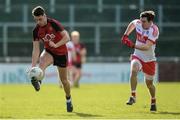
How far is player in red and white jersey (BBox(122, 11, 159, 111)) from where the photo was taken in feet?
49.8

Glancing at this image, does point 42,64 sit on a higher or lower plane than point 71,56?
higher

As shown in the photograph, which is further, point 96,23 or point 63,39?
point 96,23

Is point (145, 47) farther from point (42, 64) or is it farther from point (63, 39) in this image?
point (42, 64)

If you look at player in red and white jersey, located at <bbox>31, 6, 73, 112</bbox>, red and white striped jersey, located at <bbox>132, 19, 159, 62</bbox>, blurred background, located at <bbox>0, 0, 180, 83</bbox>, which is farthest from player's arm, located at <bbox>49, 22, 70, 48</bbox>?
blurred background, located at <bbox>0, 0, 180, 83</bbox>

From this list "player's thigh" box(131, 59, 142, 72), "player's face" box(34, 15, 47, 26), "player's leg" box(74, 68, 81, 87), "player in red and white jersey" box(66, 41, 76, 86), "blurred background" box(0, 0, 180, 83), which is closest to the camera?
"player's face" box(34, 15, 47, 26)

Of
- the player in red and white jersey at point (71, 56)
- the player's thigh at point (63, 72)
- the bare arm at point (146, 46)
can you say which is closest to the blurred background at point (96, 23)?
the player in red and white jersey at point (71, 56)

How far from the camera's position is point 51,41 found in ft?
47.1

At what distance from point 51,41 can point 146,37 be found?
7.35ft

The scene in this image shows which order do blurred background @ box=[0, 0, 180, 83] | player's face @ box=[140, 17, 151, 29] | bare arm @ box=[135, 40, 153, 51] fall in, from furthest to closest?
blurred background @ box=[0, 0, 180, 83] → bare arm @ box=[135, 40, 153, 51] → player's face @ box=[140, 17, 151, 29]

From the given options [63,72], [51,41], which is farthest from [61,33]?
[63,72]

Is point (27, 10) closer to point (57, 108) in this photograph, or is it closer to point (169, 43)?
point (169, 43)

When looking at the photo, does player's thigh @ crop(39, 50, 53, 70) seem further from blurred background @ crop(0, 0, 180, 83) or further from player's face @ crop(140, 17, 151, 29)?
blurred background @ crop(0, 0, 180, 83)

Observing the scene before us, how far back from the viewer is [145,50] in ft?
50.6

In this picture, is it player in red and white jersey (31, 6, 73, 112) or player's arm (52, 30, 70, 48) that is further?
player's arm (52, 30, 70, 48)
